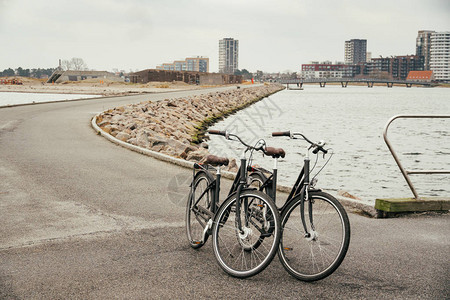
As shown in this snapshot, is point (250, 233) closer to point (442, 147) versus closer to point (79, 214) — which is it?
point (79, 214)

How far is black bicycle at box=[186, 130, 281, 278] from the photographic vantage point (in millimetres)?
4508

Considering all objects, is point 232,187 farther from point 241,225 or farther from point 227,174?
point 227,174

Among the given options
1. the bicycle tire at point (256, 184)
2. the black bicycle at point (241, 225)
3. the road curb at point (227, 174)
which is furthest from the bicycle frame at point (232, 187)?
the road curb at point (227, 174)

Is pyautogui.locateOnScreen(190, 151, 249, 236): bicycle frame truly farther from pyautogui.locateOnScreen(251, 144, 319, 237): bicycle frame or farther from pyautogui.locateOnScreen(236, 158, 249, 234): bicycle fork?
pyautogui.locateOnScreen(251, 144, 319, 237): bicycle frame

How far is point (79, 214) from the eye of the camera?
700 cm

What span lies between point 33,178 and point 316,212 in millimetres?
6550

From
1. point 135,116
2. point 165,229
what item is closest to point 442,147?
point 135,116

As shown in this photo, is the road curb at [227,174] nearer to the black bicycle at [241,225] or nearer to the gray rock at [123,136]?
the gray rock at [123,136]

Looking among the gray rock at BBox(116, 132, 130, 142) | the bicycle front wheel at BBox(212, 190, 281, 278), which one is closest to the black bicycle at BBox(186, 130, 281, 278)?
the bicycle front wheel at BBox(212, 190, 281, 278)

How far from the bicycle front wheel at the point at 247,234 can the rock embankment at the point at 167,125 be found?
9687mm

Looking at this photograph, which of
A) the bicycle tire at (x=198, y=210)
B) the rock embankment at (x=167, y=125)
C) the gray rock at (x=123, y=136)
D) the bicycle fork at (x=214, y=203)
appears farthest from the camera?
the gray rock at (x=123, y=136)

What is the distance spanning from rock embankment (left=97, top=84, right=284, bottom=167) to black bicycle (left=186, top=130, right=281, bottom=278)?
9.37 m

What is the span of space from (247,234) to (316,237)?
652 millimetres

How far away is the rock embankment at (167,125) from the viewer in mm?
15486
